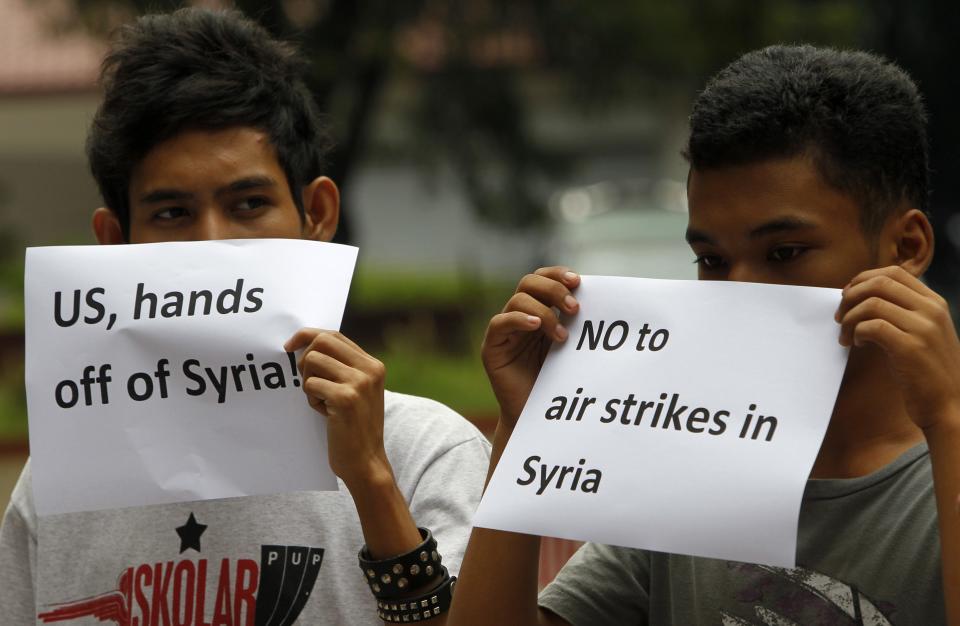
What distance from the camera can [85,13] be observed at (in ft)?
37.4

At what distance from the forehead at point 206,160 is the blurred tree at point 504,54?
8062 millimetres

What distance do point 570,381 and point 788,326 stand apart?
36cm

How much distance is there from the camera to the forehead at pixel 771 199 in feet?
7.51

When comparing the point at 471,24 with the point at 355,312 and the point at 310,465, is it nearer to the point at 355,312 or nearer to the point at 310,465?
the point at 355,312

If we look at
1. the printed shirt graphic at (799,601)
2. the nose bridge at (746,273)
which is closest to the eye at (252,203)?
the nose bridge at (746,273)

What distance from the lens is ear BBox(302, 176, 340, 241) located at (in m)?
3.06

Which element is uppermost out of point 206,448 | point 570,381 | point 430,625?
point 570,381

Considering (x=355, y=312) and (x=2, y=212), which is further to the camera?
(x=2, y=212)


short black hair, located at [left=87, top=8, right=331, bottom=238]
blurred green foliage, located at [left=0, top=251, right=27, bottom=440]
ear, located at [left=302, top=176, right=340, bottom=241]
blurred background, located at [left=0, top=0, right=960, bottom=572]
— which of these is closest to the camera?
short black hair, located at [left=87, top=8, right=331, bottom=238]

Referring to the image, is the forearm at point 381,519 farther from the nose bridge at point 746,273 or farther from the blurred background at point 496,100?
the blurred background at point 496,100

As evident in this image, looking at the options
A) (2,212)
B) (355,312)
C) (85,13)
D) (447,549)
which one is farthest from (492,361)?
(2,212)

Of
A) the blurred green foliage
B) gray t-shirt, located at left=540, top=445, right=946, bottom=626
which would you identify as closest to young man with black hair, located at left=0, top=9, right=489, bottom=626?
gray t-shirt, located at left=540, top=445, right=946, bottom=626

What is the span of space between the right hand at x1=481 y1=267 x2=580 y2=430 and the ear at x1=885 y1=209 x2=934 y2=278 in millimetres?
495

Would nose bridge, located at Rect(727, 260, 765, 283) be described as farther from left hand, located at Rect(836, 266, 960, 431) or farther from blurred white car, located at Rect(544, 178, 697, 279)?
blurred white car, located at Rect(544, 178, 697, 279)
